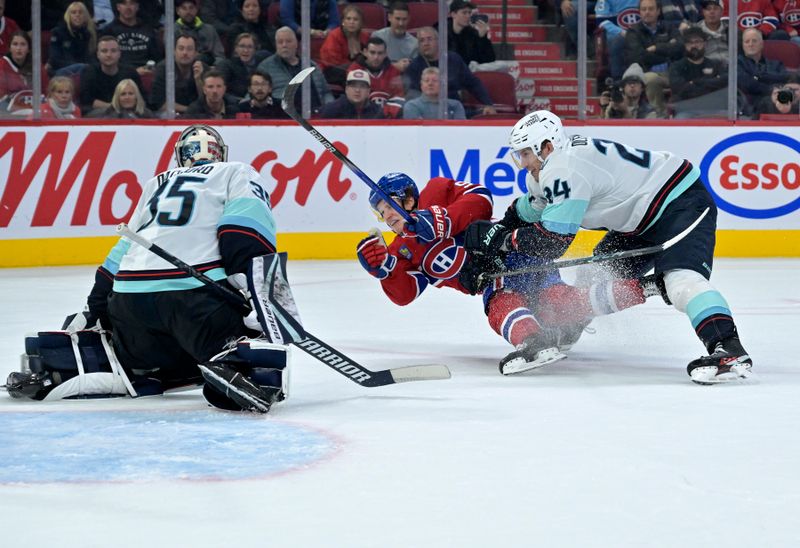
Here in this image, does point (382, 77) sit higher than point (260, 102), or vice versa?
point (382, 77)

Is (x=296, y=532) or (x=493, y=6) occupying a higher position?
(x=493, y=6)

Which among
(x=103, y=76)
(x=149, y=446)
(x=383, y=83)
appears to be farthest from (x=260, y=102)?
(x=149, y=446)

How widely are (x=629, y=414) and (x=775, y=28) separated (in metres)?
5.35

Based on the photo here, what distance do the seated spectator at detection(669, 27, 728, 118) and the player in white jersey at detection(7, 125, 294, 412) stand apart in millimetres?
4815

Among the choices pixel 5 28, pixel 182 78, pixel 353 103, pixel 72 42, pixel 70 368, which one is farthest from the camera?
pixel 353 103

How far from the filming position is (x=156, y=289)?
3.48 meters

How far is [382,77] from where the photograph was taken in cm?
786

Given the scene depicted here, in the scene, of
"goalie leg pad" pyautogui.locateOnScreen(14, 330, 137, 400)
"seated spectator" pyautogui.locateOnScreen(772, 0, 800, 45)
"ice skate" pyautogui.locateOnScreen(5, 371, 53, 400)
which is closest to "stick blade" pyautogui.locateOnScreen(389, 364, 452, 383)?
"goalie leg pad" pyautogui.locateOnScreen(14, 330, 137, 400)

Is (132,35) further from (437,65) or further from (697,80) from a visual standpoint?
(697,80)

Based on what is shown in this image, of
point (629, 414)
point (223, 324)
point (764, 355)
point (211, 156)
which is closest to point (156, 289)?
point (223, 324)

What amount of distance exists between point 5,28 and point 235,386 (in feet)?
15.6

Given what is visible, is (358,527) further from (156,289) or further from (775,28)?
→ (775,28)

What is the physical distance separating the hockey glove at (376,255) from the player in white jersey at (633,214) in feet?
1.08

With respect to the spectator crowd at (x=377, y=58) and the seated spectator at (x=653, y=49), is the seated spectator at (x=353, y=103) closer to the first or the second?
the spectator crowd at (x=377, y=58)
